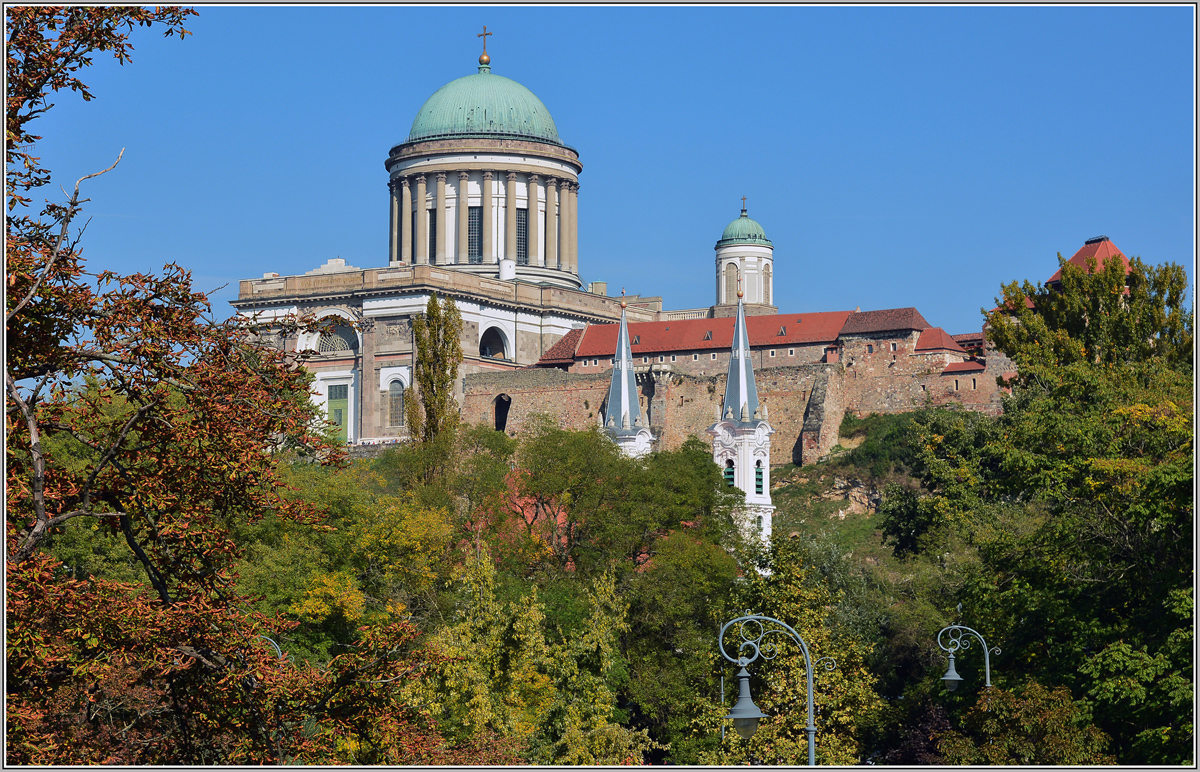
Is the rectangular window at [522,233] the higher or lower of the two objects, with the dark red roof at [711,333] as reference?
higher

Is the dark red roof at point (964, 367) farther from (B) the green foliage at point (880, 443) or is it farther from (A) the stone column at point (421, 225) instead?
(A) the stone column at point (421, 225)

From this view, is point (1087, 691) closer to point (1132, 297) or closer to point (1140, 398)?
point (1140, 398)

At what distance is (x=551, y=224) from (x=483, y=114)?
314 inches

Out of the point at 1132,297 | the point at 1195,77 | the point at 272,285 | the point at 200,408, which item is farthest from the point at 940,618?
the point at 272,285

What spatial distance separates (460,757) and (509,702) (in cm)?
640

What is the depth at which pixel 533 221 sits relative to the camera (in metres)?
105

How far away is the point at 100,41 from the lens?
14.0 meters

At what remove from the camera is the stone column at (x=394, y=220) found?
106125 mm

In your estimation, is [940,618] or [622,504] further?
[622,504]

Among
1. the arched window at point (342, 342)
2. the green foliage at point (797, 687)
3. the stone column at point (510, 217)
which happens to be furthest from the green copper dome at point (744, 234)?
the green foliage at point (797, 687)

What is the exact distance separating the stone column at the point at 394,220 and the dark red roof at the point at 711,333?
18.7 meters

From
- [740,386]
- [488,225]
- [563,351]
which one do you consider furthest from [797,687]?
[488,225]

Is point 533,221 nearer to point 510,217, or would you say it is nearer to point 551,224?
point 551,224

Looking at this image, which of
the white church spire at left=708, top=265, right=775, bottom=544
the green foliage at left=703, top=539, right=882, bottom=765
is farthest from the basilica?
the green foliage at left=703, top=539, right=882, bottom=765
